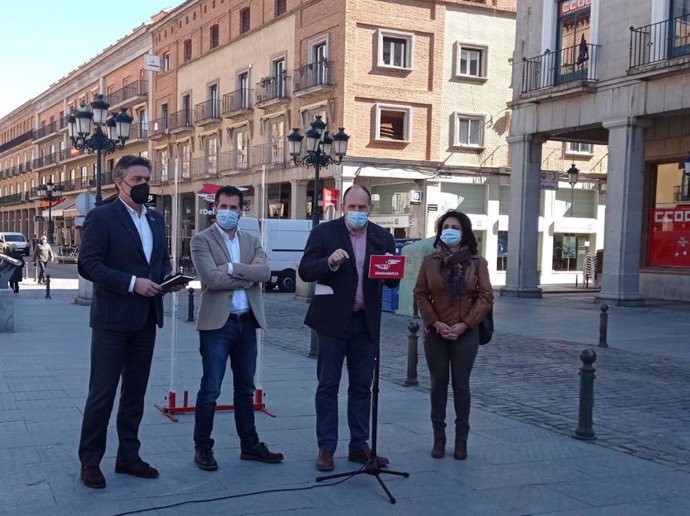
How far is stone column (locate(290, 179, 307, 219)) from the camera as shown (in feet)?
113

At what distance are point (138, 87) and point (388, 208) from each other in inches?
1011

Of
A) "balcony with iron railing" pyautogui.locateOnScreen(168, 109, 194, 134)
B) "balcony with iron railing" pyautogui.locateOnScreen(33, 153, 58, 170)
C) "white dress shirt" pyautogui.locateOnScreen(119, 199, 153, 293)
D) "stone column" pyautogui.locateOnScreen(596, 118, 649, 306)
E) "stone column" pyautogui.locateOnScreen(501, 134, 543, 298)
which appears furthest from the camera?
"balcony with iron railing" pyautogui.locateOnScreen(33, 153, 58, 170)

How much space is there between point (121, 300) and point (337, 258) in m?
1.41

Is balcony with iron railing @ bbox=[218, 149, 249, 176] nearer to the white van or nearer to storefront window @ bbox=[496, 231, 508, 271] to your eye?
the white van

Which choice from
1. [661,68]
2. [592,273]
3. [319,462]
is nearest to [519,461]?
[319,462]

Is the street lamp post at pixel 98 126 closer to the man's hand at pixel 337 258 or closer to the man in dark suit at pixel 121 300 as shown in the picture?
the man in dark suit at pixel 121 300

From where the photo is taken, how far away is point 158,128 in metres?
48.7

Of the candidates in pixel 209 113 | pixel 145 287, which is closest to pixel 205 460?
pixel 145 287

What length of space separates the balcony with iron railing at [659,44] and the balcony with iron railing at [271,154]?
18.5 meters

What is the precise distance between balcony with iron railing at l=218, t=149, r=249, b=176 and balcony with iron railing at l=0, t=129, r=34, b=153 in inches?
1786

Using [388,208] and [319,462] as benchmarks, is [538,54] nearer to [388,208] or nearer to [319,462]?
[388,208]

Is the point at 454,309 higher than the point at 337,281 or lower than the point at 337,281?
lower

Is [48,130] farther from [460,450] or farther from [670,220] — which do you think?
[460,450]

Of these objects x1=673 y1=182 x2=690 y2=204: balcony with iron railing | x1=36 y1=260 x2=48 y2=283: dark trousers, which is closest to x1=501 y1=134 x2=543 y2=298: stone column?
x1=673 y1=182 x2=690 y2=204: balcony with iron railing
